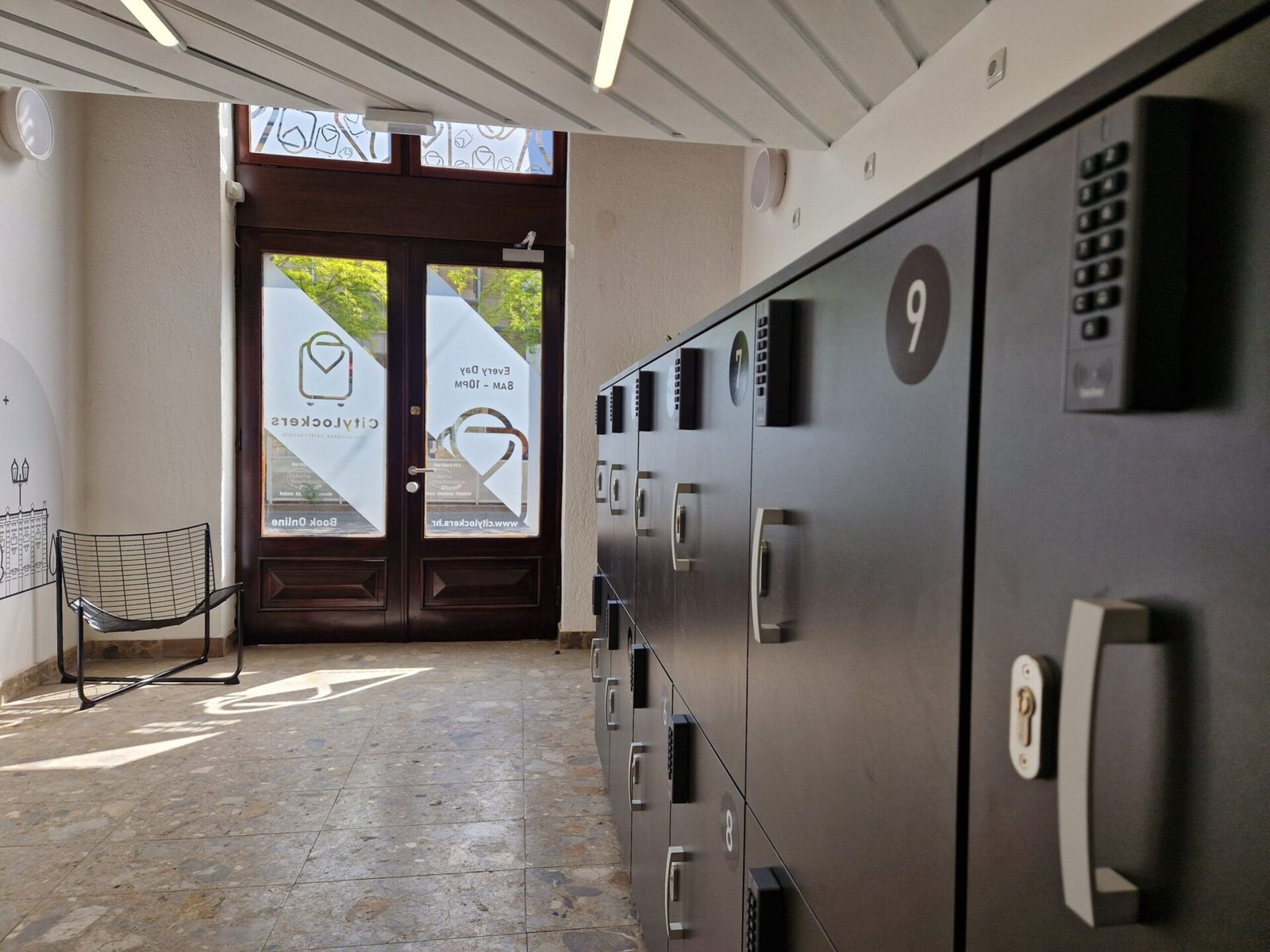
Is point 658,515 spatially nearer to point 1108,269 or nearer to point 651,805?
point 651,805

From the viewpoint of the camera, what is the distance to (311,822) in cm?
258

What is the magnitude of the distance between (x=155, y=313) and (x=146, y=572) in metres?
1.50

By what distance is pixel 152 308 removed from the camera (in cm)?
445

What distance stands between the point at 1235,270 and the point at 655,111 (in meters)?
2.97

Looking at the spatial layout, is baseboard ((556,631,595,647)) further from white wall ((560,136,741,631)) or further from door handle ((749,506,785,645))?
door handle ((749,506,785,645))

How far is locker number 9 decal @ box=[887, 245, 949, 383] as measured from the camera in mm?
592

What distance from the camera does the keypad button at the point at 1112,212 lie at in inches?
15.2

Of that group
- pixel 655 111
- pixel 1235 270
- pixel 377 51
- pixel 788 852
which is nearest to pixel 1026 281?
pixel 1235 270

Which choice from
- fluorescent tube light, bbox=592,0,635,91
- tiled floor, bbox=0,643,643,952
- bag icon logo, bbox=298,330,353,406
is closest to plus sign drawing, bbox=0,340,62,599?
tiled floor, bbox=0,643,643,952

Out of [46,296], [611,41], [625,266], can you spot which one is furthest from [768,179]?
[46,296]

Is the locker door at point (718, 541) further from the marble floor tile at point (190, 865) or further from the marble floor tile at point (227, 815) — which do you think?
the marble floor tile at point (227, 815)

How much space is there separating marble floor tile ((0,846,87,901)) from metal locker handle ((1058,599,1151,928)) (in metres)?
2.73

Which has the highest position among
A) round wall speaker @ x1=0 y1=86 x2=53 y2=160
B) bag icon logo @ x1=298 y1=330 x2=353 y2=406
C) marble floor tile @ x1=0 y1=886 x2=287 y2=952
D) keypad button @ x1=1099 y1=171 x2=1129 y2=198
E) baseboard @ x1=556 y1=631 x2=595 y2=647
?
round wall speaker @ x1=0 y1=86 x2=53 y2=160

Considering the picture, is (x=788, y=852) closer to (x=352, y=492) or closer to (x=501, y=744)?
(x=501, y=744)
